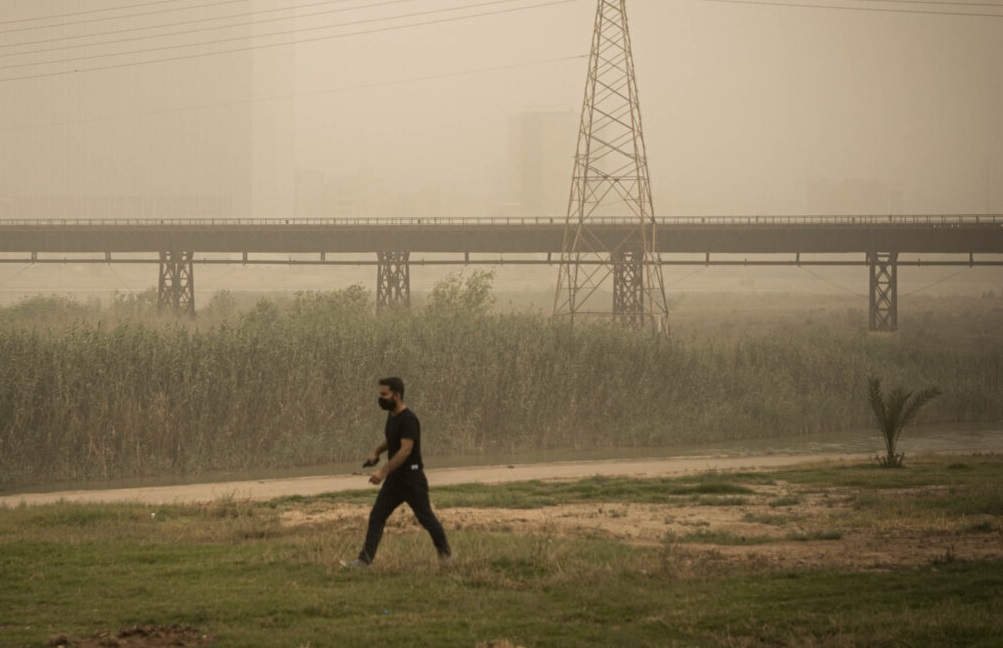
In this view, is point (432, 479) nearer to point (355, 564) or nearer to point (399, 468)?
point (355, 564)

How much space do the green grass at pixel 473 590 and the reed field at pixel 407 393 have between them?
13.9m

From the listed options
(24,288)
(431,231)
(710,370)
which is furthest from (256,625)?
(24,288)

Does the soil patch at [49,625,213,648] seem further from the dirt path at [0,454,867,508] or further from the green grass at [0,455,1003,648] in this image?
the dirt path at [0,454,867,508]

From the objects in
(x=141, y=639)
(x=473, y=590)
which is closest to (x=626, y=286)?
(x=473, y=590)

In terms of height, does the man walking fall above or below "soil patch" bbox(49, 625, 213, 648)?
above

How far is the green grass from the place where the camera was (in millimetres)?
12266

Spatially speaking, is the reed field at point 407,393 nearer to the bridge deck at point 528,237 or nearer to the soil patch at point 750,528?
the soil patch at point 750,528

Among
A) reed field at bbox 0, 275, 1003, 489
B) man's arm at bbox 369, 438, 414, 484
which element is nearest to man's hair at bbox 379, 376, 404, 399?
man's arm at bbox 369, 438, 414, 484

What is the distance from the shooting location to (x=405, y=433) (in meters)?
14.5

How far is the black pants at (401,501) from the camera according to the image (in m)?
14.6

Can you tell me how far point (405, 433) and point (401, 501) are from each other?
2.81ft

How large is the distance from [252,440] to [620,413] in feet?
42.3

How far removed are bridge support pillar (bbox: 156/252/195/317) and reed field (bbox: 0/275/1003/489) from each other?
27768 millimetres

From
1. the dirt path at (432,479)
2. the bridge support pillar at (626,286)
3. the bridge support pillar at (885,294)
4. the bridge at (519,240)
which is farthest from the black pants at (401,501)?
the bridge support pillar at (885,294)
